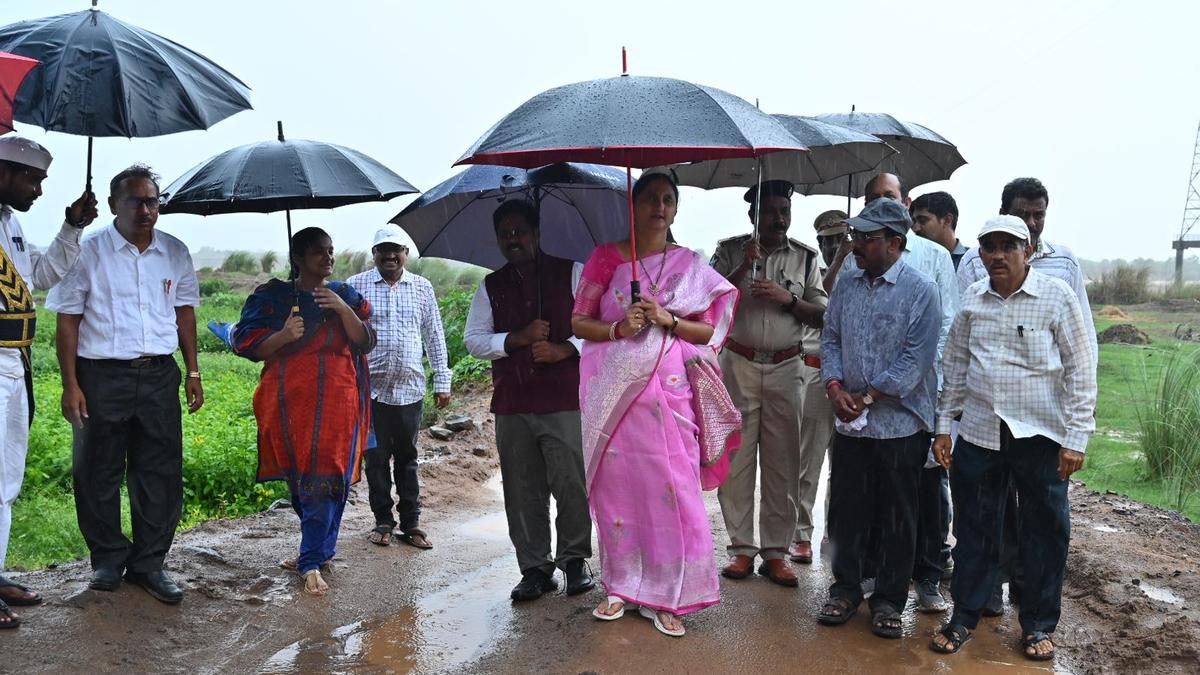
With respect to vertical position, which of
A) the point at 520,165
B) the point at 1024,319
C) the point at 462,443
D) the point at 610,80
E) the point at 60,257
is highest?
the point at 610,80

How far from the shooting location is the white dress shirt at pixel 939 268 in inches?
193

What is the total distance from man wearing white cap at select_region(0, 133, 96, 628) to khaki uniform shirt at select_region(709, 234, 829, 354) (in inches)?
127

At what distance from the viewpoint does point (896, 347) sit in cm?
453

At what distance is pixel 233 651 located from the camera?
4.52m

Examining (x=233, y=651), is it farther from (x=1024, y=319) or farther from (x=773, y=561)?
(x=1024, y=319)

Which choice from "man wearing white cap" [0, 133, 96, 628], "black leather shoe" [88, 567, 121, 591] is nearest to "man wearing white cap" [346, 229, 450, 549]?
"black leather shoe" [88, 567, 121, 591]

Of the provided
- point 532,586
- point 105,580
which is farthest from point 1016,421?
point 105,580

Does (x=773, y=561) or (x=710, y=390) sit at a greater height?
(x=710, y=390)

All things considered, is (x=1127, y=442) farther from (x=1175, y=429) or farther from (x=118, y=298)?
(x=118, y=298)

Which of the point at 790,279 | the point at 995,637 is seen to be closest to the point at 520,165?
the point at 790,279

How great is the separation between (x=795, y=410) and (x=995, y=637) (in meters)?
1.45

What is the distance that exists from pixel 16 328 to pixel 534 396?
2.38 meters

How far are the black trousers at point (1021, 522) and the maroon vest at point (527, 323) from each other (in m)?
1.89

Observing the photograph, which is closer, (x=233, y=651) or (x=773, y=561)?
(x=233, y=651)
